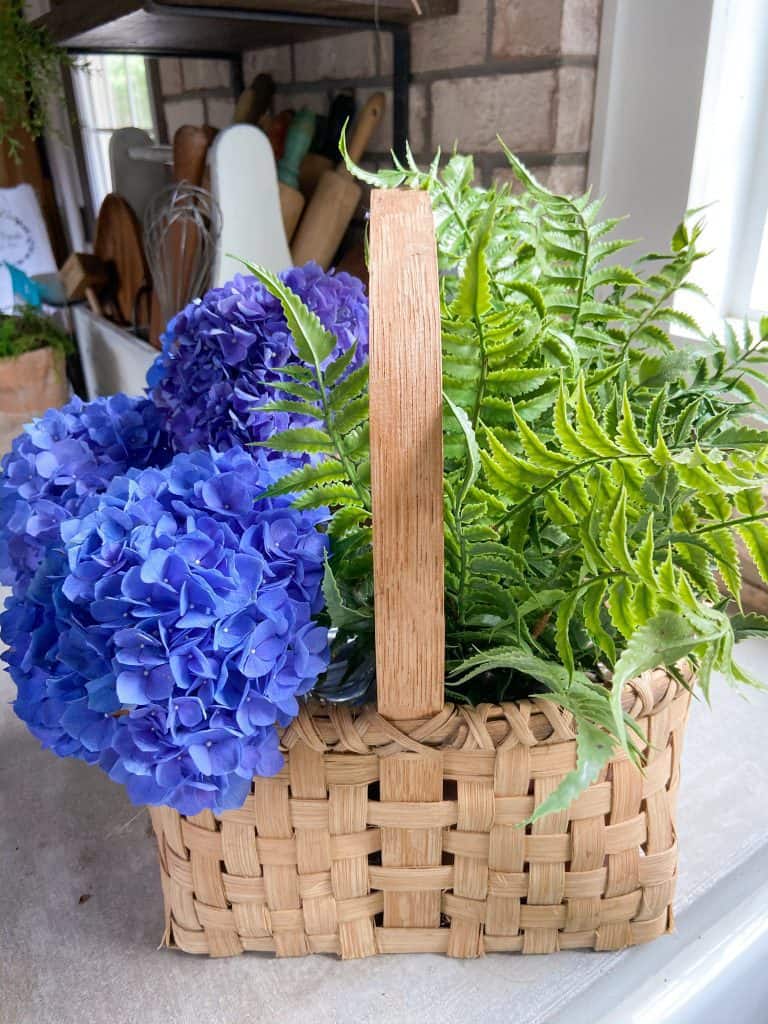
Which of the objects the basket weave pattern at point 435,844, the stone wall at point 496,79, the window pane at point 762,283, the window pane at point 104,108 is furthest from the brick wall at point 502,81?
the window pane at point 104,108

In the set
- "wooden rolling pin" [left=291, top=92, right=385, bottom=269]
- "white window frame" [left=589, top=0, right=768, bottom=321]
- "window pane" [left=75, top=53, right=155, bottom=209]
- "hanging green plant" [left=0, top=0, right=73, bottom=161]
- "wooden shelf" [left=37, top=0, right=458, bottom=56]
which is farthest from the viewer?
"window pane" [left=75, top=53, right=155, bottom=209]

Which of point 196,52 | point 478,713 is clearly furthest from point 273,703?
point 196,52

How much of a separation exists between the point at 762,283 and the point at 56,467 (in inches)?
28.9

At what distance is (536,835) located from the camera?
369 mm

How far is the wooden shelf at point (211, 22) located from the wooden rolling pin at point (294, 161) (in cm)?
13

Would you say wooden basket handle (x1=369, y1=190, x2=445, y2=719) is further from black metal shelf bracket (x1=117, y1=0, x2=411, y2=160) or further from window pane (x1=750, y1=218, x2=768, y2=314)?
black metal shelf bracket (x1=117, y1=0, x2=411, y2=160)

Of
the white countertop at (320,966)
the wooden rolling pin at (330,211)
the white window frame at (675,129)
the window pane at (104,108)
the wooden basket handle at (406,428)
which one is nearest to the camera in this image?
the wooden basket handle at (406,428)

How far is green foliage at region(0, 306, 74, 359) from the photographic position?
1477 millimetres

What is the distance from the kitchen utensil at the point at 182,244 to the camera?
3.57ft

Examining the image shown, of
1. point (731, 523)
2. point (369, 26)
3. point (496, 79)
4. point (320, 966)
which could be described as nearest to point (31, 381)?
point (369, 26)

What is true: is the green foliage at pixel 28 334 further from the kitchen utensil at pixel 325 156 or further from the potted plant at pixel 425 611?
the potted plant at pixel 425 611

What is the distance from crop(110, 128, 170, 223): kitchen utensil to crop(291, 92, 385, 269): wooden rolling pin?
0.47 metres

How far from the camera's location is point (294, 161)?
1.15 metres

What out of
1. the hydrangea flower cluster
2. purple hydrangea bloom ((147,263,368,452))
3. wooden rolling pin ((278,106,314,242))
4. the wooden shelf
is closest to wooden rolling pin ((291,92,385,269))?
wooden rolling pin ((278,106,314,242))
